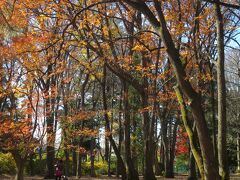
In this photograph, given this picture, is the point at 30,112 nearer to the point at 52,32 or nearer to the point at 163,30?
the point at 52,32

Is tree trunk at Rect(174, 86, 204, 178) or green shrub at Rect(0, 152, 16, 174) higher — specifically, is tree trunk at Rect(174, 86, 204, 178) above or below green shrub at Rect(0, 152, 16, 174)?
above

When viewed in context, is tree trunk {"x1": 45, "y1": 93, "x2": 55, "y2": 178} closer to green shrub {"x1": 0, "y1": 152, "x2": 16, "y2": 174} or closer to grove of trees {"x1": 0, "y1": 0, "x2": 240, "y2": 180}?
grove of trees {"x1": 0, "y1": 0, "x2": 240, "y2": 180}

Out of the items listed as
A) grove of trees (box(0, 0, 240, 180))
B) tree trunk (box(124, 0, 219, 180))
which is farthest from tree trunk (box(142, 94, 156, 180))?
tree trunk (box(124, 0, 219, 180))

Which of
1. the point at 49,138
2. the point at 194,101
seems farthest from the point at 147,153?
the point at 194,101

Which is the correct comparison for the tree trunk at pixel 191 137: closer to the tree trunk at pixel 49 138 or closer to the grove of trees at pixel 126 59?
the grove of trees at pixel 126 59

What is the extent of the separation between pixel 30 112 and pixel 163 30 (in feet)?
34.1

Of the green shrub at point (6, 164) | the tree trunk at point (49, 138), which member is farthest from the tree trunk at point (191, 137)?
the green shrub at point (6, 164)

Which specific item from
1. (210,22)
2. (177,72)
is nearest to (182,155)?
(210,22)

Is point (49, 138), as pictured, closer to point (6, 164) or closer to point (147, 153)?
point (147, 153)

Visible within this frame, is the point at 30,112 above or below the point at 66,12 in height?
below

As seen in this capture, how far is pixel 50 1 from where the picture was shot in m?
11.5

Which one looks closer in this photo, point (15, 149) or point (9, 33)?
point (9, 33)

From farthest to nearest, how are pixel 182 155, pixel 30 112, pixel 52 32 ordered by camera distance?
pixel 182 155 < pixel 30 112 < pixel 52 32

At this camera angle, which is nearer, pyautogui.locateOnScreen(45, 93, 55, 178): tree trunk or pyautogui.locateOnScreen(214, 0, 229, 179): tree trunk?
pyautogui.locateOnScreen(214, 0, 229, 179): tree trunk
